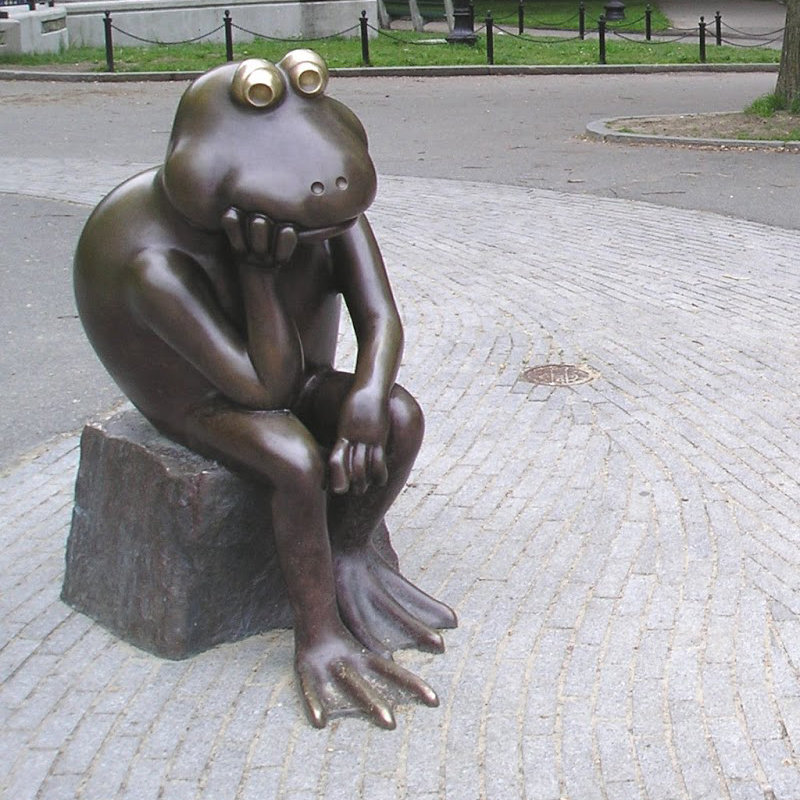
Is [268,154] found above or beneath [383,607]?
above

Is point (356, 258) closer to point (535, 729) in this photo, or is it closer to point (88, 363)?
point (535, 729)

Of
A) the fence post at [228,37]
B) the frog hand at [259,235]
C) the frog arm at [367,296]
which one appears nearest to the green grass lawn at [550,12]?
the fence post at [228,37]

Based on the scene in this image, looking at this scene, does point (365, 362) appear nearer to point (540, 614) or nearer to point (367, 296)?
point (367, 296)

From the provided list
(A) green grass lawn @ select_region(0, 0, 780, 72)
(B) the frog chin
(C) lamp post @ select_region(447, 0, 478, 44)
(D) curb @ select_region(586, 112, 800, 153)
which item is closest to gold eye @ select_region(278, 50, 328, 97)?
(B) the frog chin

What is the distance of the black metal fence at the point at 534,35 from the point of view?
69.3 ft

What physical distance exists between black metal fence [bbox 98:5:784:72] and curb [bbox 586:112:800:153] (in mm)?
6965

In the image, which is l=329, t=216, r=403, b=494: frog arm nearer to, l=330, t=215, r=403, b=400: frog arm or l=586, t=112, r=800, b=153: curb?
l=330, t=215, r=403, b=400: frog arm

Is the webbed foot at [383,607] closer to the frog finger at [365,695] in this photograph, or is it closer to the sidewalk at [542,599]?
the sidewalk at [542,599]

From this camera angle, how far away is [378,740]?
367 cm

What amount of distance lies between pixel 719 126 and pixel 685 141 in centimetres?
87

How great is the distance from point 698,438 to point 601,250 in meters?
3.76

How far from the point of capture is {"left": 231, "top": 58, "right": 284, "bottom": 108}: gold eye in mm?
3623

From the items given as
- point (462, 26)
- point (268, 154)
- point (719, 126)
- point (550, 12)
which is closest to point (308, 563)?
point (268, 154)

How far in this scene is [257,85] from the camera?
11.9 feet
